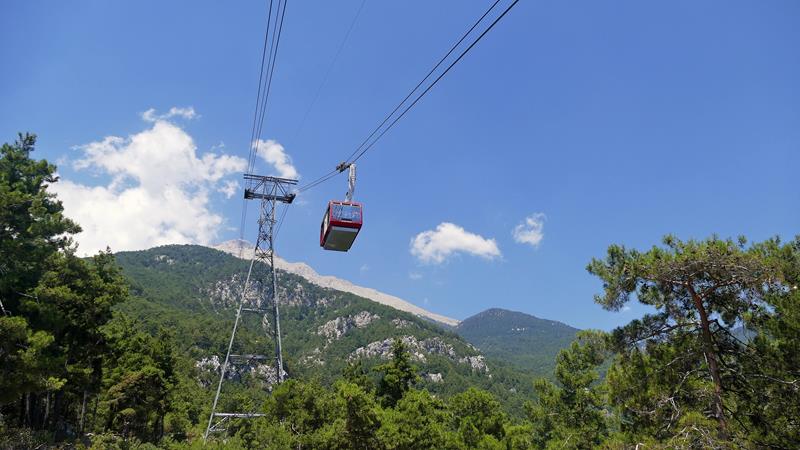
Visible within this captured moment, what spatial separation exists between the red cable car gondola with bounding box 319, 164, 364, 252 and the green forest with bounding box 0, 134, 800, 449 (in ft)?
25.4

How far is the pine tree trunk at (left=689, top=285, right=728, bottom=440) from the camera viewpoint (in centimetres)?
1044

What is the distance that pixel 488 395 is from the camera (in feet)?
98.5

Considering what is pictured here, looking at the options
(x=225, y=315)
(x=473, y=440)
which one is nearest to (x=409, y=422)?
(x=473, y=440)

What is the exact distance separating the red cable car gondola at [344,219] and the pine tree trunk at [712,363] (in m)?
9.96

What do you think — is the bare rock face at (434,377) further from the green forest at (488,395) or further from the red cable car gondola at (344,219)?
the red cable car gondola at (344,219)

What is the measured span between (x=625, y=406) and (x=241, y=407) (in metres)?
51.3

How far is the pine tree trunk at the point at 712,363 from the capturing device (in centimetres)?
1044

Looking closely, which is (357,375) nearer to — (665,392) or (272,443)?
(272,443)

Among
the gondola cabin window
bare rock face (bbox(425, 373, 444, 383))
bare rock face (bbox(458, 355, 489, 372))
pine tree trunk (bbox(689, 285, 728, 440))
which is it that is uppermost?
the gondola cabin window

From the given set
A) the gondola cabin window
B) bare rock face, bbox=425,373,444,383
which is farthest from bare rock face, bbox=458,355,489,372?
the gondola cabin window

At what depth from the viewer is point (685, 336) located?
40.3ft

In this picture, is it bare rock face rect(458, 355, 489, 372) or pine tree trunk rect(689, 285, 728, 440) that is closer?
pine tree trunk rect(689, 285, 728, 440)

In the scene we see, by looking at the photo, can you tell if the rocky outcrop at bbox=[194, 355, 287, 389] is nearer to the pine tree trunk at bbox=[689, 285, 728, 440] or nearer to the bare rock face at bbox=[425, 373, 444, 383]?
the bare rock face at bbox=[425, 373, 444, 383]

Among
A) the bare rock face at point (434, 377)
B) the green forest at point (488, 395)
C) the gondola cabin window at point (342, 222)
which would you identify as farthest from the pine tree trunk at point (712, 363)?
the bare rock face at point (434, 377)
